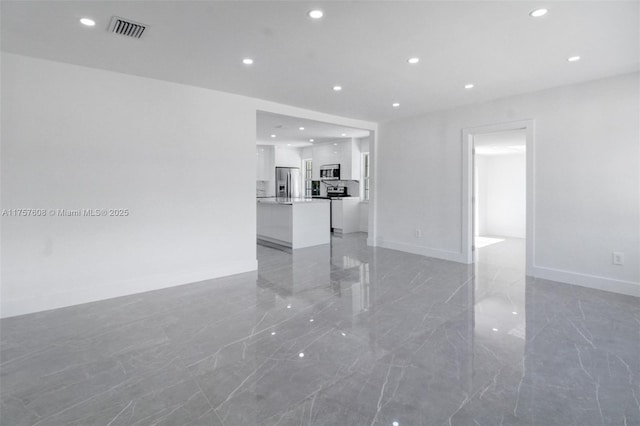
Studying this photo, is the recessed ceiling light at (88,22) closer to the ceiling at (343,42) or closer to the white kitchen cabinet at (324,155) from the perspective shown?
the ceiling at (343,42)

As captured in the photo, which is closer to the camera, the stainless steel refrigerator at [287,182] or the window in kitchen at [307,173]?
the stainless steel refrigerator at [287,182]

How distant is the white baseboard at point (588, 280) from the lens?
12.5 feet

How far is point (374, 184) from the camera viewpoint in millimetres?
6754

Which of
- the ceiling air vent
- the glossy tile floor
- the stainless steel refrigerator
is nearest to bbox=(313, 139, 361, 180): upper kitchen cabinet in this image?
the stainless steel refrigerator

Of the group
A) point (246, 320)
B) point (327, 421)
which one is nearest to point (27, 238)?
point (246, 320)

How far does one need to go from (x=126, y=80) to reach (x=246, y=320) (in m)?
2.97

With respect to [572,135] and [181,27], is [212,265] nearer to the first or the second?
[181,27]

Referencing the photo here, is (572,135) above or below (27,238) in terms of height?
above

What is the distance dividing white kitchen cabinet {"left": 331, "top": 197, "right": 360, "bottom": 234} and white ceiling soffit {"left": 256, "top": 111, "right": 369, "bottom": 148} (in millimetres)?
1675

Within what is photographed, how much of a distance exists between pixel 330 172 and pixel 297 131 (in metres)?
2.24

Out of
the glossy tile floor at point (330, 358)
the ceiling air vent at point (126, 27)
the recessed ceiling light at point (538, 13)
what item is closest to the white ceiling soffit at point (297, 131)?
the ceiling air vent at point (126, 27)

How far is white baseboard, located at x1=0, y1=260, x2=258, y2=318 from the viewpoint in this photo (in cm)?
322

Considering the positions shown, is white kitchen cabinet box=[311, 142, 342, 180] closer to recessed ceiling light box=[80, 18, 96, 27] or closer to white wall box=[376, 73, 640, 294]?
white wall box=[376, 73, 640, 294]

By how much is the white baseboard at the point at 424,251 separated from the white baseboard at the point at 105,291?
122 inches
